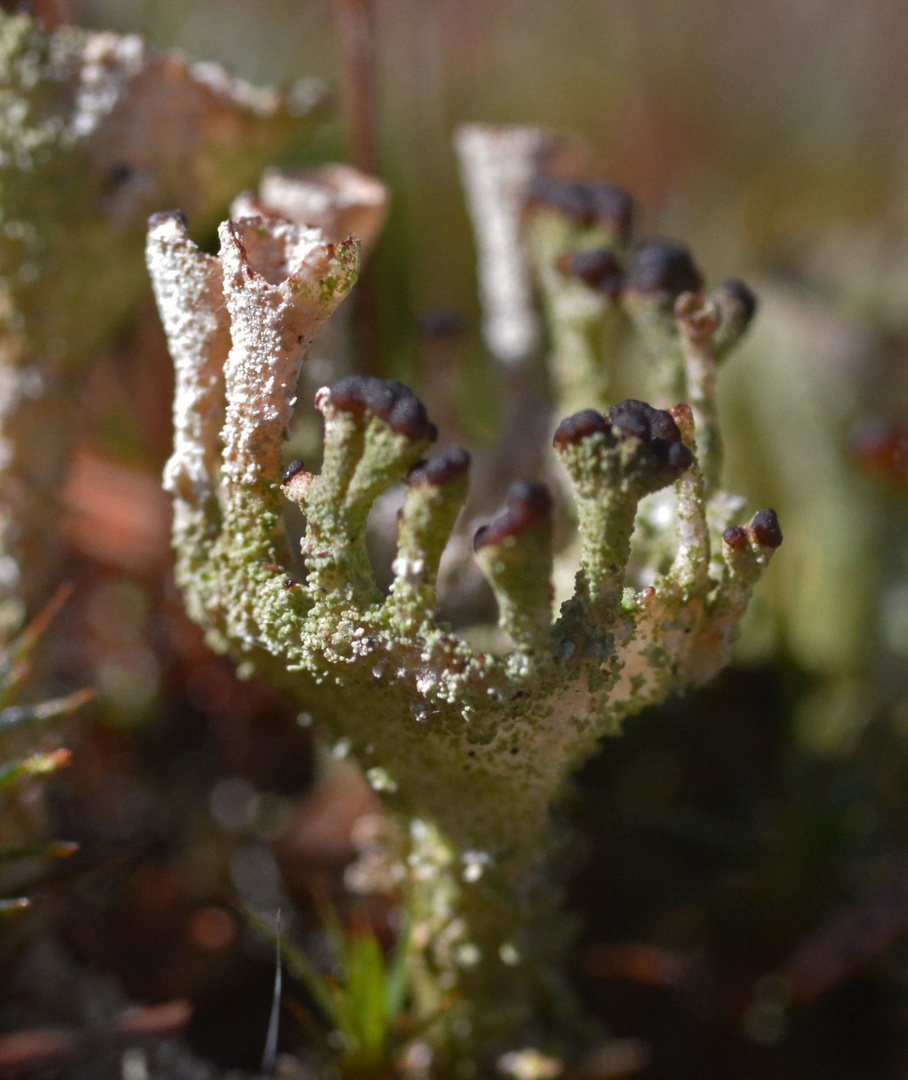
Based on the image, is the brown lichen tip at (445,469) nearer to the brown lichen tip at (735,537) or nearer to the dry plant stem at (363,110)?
the brown lichen tip at (735,537)

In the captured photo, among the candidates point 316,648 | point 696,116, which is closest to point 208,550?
point 316,648

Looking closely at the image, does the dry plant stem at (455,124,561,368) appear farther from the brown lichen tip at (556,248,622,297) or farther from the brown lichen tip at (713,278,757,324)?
the brown lichen tip at (713,278,757,324)

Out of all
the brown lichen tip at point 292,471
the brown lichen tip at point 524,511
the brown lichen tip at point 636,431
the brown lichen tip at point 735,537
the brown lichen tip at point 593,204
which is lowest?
the brown lichen tip at point 735,537

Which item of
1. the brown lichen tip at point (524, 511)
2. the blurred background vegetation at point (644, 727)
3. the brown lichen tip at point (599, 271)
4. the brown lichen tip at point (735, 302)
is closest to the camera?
the brown lichen tip at point (524, 511)

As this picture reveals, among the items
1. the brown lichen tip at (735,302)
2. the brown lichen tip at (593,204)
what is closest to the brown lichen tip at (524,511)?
the brown lichen tip at (735,302)

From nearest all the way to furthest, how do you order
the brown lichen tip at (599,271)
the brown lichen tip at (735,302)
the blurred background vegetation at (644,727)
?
the brown lichen tip at (735,302)
the brown lichen tip at (599,271)
the blurred background vegetation at (644,727)

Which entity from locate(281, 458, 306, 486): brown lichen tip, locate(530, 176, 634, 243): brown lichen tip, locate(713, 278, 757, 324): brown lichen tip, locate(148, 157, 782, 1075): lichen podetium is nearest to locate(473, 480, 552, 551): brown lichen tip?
locate(148, 157, 782, 1075): lichen podetium

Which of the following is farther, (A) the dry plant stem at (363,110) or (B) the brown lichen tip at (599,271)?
(A) the dry plant stem at (363,110)
